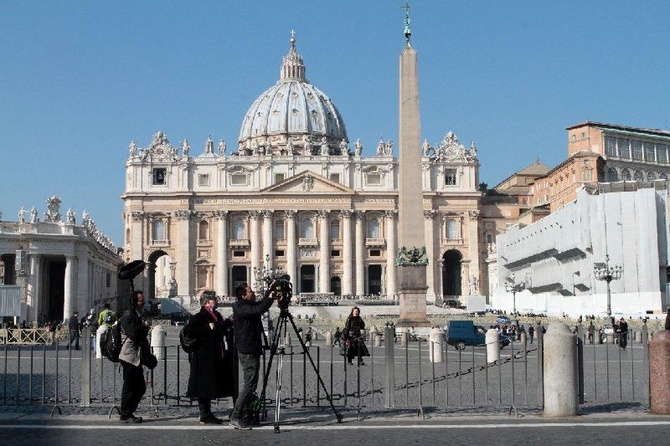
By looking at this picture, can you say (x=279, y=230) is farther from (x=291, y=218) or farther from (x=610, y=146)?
(x=610, y=146)

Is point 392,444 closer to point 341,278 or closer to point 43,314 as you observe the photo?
point 43,314

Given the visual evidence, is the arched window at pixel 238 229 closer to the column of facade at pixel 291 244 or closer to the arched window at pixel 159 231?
the column of facade at pixel 291 244

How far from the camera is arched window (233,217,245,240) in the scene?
293 ft

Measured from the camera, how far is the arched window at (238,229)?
89.3 metres

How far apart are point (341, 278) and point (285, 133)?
29712 millimetres

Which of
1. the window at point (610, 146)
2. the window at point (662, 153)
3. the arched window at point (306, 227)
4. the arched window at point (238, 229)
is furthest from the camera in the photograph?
the arched window at point (306, 227)

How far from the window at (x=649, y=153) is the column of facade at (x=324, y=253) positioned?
1108 inches

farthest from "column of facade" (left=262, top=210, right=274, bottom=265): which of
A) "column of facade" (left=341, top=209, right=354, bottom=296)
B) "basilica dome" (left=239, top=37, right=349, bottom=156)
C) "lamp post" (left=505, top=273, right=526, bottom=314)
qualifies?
"lamp post" (left=505, top=273, right=526, bottom=314)

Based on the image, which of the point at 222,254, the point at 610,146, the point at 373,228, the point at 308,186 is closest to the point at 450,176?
the point at 373,228

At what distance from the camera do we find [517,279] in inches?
3049

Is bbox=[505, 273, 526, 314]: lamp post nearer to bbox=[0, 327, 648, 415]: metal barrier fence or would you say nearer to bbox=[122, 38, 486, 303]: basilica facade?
bbox=[122, 38, 486, 303]: basilica facade

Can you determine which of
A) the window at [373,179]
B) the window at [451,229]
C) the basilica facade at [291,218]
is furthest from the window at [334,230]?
the window at [451,229]

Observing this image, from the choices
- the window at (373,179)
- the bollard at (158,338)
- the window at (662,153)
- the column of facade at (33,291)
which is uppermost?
the window at (662,153)

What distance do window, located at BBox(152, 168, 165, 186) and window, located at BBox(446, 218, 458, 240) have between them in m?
26.8
